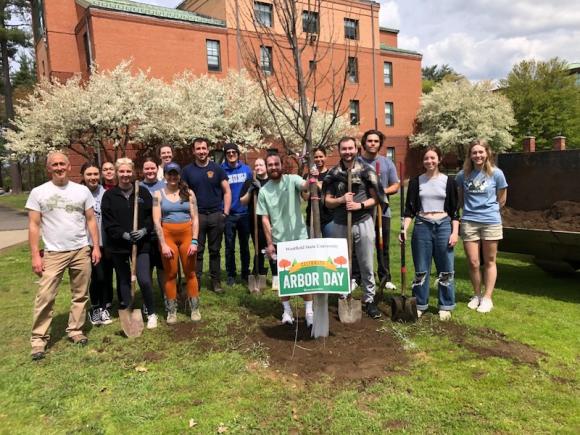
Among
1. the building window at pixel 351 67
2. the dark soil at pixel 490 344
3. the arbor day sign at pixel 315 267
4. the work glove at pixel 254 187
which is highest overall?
the building window at pixel 351 67

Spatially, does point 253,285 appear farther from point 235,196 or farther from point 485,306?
point 485,306

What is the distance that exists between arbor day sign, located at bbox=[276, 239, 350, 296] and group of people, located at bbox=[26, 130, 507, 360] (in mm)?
616

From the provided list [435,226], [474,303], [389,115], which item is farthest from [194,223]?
[389,115]

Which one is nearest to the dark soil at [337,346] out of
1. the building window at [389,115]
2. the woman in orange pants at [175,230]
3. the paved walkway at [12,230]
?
the woman in orange pants at [175,230]

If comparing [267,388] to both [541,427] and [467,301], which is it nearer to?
[541,427]

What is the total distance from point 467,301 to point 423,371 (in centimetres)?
231

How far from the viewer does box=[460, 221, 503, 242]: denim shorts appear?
16.8 feet

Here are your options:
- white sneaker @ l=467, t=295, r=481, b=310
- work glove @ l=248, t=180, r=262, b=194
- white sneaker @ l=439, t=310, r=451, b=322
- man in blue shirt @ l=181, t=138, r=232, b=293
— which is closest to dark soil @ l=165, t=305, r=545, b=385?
white sneaker @ l=439, t=310, r=451, b=322

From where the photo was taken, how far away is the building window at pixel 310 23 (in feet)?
13.9

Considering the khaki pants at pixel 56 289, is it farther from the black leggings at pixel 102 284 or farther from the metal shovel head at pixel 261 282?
the metal shovel head at pixel 261 282

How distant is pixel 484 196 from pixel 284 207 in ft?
7.84

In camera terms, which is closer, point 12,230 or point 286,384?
point 286,384

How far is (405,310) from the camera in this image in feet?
15.8

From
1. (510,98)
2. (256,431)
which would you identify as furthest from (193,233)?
(510,98)
